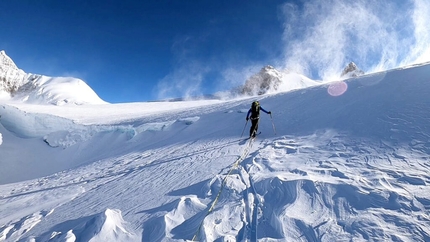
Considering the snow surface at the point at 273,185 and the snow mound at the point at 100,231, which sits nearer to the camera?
the snow surface at the point at 273,185

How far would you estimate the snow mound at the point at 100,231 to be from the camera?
3.48 metres

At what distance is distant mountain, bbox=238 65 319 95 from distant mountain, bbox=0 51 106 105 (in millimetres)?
60470

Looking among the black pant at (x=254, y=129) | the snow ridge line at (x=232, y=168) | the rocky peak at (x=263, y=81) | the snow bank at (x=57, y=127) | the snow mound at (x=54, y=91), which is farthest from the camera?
the rocky peak at (x=263, y=81)

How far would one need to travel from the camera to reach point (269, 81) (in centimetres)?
10631

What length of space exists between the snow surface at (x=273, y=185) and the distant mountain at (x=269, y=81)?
299ft

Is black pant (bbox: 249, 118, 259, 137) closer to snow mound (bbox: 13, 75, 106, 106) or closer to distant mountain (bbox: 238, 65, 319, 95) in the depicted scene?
snow mound (bbox: 13, 75, 106, 106)

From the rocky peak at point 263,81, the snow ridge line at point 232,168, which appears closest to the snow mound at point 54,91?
the rocky peak at point 263,81

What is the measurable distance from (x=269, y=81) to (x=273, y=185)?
106676 mm

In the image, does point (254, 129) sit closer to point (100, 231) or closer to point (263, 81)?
point (100, 231)

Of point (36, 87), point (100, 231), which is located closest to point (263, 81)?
point (36, 87)

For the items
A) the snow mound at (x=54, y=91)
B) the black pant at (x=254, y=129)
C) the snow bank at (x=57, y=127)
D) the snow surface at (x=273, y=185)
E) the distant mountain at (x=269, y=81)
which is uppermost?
the snow mound at (x=54, y=91)

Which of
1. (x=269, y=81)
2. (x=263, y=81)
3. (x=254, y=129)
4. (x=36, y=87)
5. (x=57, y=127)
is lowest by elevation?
(x=254, y=129)

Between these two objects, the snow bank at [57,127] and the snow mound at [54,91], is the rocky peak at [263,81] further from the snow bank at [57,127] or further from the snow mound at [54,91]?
the snow bank at [57,127]

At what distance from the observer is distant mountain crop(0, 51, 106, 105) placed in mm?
66812
